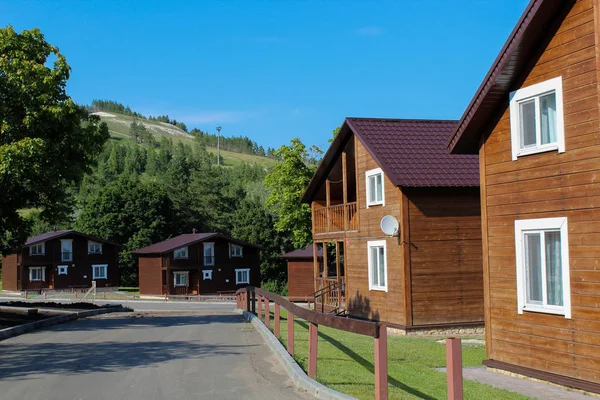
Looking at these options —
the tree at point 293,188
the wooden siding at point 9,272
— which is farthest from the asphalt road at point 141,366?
the wooden siding at point 9,272

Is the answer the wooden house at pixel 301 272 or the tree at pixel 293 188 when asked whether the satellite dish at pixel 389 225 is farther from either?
the wooden house at pixel 301 272

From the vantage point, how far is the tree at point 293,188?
51.2 metres

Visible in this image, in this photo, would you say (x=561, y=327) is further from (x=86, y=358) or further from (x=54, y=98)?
(x=54, y=98)

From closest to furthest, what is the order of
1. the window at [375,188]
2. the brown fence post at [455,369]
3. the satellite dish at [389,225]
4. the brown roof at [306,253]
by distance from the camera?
the brown fence post at [455,369]
the satellite dish at [389,225]
the window at [375,188]
the brown roof at [306,253]

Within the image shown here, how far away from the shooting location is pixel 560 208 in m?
11.7

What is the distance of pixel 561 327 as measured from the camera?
1162cm

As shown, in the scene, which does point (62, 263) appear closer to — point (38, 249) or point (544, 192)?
point (38, 249)

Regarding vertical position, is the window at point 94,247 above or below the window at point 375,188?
below

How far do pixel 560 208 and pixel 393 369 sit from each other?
407 centimetres

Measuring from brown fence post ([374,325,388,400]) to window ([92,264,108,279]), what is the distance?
68332 millimetres

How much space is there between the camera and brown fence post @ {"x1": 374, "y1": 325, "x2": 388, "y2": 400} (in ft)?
24.8

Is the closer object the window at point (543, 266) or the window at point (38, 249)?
the window at point (543, 266)

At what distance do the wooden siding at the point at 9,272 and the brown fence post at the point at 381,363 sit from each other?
69.6m

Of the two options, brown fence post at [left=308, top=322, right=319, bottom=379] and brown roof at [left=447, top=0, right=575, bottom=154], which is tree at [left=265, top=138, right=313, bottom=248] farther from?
brown fence post at [left=308, top=322, right=319, bottom=379]
